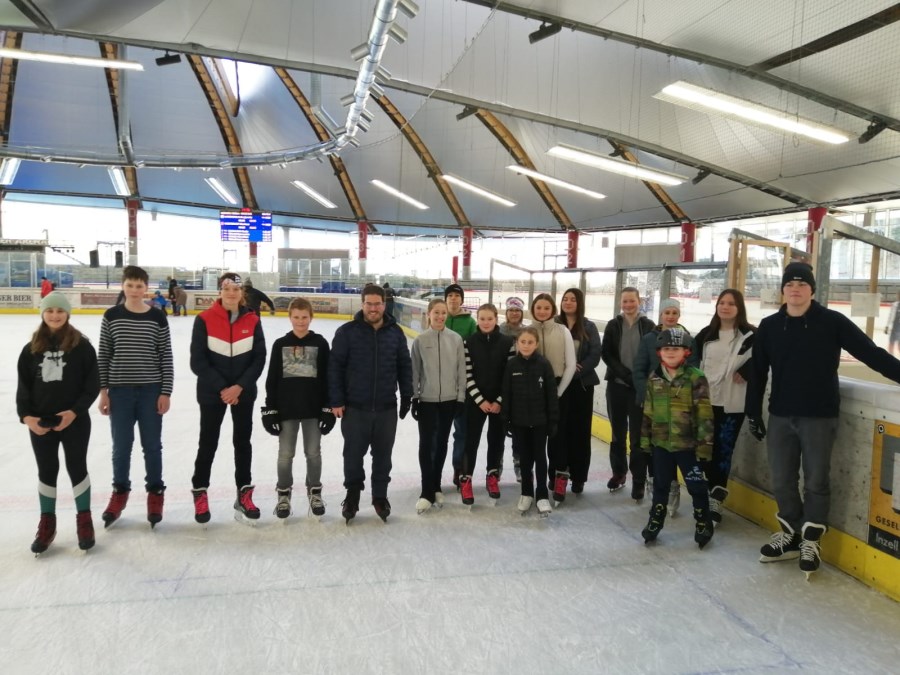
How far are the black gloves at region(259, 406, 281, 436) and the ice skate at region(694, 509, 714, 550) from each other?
2451mm

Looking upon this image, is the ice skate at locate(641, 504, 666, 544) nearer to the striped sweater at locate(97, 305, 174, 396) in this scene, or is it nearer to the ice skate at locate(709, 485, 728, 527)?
the ice skate at locate(709, 485, 728, 527)

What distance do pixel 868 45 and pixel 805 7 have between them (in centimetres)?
175

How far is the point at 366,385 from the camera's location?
3.36 meters

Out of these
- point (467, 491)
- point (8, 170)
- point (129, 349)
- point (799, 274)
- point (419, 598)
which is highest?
point (8, 170)

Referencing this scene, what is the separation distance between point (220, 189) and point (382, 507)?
2350 centimetres

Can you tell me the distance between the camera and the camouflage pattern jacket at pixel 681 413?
10.1 feet

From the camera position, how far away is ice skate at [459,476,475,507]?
3709mm

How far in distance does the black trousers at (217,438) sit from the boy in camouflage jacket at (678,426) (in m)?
2.33

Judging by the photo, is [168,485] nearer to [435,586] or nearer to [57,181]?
[435,586]

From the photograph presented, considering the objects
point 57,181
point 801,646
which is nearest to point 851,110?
point 801,646

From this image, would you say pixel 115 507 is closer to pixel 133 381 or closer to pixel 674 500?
pixel 133 381

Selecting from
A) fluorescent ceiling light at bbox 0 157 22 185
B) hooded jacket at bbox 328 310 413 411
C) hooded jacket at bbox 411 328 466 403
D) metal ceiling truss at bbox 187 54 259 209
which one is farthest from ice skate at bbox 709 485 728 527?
fluorescent ceiling light at bbox 0 157 22 185

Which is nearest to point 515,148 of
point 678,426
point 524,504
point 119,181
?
point 119,181

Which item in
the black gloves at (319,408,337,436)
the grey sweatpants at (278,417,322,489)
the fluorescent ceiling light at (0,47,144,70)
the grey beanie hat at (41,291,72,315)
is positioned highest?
the fluorescent ceiling light at (0,47,144,70)
